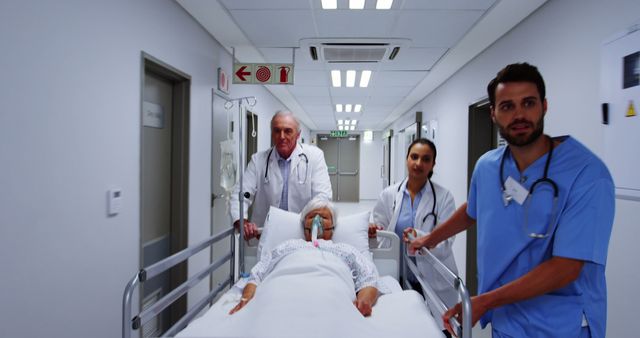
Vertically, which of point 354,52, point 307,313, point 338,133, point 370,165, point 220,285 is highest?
point 354,52

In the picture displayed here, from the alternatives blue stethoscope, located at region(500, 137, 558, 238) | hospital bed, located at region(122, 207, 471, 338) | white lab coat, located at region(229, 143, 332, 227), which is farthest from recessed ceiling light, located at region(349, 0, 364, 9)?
blue stethoscope, located at region(500, 137, 558, 238)

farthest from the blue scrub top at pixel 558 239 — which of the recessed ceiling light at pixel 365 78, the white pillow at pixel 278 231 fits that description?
the recessed ceiling light at pixel 365 78

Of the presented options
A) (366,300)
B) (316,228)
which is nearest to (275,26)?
(316,228)

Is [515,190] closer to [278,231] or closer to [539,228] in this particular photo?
[539,228]

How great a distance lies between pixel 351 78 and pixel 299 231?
3.11m

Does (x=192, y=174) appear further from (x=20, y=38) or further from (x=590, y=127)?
(x=590, y=127)

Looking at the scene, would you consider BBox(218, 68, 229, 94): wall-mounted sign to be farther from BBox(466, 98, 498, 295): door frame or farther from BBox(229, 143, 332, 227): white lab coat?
BBox(466, 98, 498, 295): door frame

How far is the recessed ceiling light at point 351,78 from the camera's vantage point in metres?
4.57

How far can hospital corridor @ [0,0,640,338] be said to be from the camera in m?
1.26

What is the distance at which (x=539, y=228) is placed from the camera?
4.12ft

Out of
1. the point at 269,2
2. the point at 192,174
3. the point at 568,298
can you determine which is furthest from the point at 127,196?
the point at 568,298

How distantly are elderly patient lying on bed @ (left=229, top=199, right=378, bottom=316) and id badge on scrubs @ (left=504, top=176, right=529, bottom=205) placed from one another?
73 cm

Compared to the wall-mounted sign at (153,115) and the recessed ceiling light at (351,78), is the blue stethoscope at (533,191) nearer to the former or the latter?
the wall-mounted sign at (153,115)

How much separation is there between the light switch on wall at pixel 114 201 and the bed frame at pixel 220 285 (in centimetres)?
48
